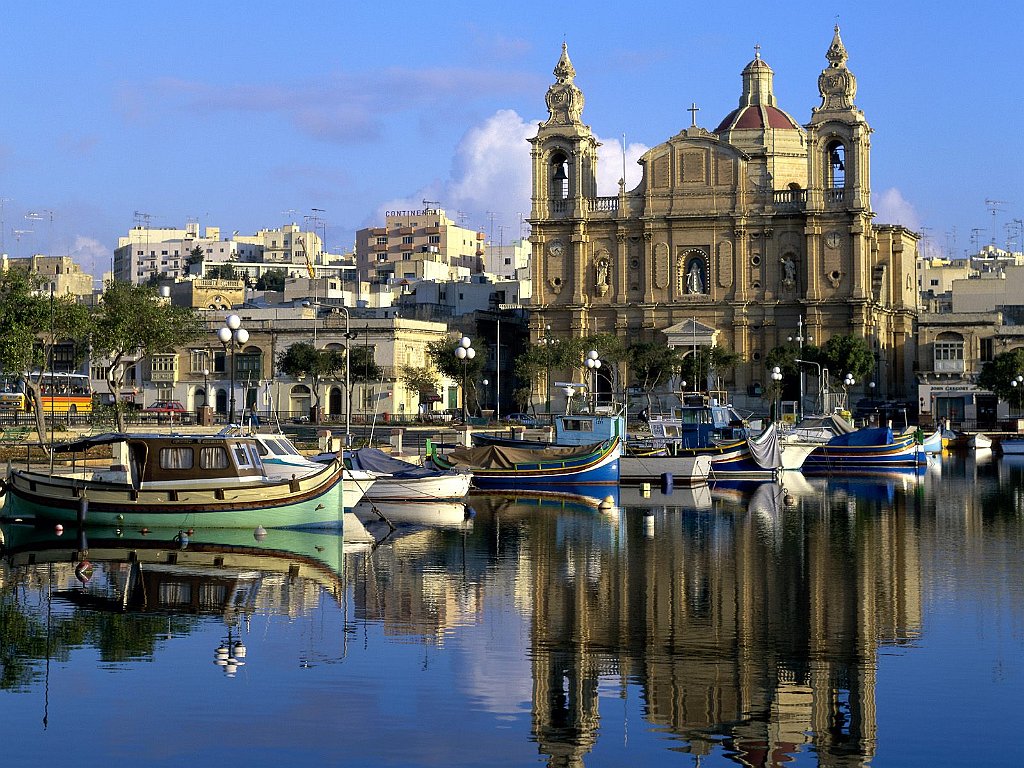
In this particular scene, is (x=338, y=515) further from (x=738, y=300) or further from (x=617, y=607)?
(x=738, y=300)

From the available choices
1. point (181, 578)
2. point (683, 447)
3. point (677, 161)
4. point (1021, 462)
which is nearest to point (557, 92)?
point (677, 161)

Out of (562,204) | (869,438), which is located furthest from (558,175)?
(869,438)

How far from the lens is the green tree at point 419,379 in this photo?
108 metres

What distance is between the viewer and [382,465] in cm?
4862

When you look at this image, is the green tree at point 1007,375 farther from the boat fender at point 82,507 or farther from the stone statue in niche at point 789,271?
→ the boat fender at point 82,507

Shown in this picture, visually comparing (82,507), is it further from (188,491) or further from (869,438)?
(869,438)

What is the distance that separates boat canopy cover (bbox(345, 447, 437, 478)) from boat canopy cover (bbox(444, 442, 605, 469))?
18.9ft

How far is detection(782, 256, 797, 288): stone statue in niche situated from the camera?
11006 cm

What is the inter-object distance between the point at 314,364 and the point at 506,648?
83.7 meters

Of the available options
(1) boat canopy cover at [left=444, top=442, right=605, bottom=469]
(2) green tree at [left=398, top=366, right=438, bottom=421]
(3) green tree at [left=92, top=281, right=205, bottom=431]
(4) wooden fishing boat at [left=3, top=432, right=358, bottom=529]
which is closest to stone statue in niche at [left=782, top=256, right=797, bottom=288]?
(2) green tree at [left=398, top=366, right=438, bottom=421]

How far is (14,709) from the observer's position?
64.2 feet

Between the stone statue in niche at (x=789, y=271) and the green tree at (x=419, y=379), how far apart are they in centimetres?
2490

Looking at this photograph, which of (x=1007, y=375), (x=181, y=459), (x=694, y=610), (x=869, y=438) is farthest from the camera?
(x=1007, y=375)

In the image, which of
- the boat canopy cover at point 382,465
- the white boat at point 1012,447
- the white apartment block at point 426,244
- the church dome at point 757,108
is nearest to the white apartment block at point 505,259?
the white apartment block at point 426,244
